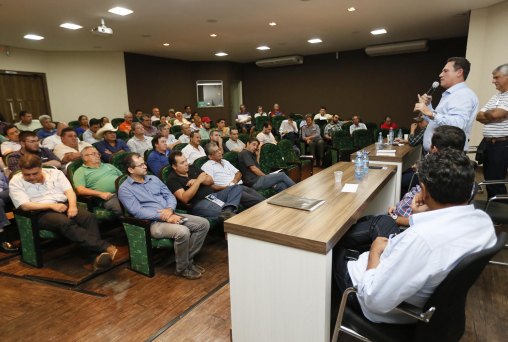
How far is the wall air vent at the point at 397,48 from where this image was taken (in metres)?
9.03

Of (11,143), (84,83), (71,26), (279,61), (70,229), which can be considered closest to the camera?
(70,229)

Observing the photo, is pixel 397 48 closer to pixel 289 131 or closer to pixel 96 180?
pixel 289 131

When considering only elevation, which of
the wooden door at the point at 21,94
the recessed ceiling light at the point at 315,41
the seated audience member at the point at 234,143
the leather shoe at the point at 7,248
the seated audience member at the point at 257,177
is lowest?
the leather shoe at the point at 7,248

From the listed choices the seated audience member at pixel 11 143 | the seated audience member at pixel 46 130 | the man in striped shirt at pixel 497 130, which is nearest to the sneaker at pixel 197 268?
the man in striped shirt at pixel 497 130

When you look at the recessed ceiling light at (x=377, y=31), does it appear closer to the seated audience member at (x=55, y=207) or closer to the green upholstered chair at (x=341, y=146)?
the green upholstered chair at (x=341, y=146)

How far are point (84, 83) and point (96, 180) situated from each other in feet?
25.8

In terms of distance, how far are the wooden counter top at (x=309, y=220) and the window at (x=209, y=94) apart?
11070 millimetres

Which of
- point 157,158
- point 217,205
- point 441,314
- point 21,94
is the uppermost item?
point 21,94

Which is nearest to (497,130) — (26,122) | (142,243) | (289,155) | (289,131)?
(289,155)

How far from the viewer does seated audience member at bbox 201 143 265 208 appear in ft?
Result: 11.6

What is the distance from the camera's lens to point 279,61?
11.6 meters

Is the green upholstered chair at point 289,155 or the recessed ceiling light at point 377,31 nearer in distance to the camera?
the green upholstered chair at point 289,155

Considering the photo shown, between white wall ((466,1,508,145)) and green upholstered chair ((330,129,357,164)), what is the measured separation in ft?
7.86

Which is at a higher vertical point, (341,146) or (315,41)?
(315,41)
